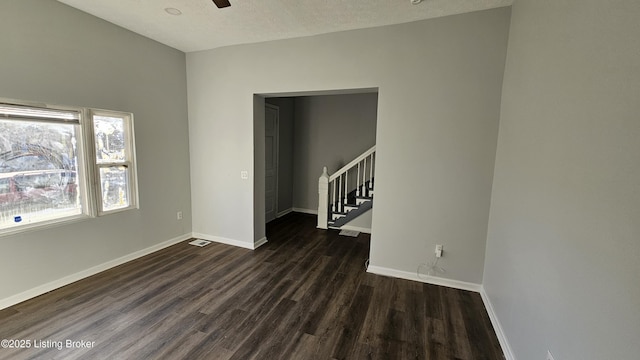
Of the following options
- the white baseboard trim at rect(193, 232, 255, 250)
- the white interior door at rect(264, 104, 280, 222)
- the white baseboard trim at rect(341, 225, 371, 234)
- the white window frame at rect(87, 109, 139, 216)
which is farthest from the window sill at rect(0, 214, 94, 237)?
the white baseboard trim at rect(341, 225, 371, 234)

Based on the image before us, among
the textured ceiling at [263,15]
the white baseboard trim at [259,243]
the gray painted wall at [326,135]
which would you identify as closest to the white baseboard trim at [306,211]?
the gray painted wall at [326,135]

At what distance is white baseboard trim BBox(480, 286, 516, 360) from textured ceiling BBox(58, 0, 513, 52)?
2.94 m

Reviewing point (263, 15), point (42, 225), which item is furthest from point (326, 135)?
point (42, 225)

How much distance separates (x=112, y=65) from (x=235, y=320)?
3.27m

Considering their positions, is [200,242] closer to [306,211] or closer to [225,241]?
[225,241]

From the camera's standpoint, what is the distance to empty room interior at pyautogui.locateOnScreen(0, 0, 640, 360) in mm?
1236

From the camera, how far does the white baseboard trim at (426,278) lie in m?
2.94

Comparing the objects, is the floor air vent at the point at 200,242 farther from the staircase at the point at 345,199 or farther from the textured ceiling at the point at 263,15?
the textured ceiling at the point at 263,15

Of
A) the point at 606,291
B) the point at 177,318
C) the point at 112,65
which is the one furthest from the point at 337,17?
the point at 177,318

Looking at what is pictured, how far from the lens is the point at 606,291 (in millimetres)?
1019

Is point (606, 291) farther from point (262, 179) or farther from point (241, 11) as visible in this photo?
point (262, 179)

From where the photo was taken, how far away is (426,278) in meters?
3.09

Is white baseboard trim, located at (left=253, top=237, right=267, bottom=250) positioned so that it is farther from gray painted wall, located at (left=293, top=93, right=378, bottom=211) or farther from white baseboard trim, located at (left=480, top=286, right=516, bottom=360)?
white baseboard trim, located at (left=480, top=286, right=516, bottom=360)

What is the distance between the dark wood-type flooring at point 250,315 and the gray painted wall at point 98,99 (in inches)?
13.9
